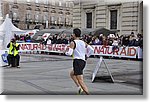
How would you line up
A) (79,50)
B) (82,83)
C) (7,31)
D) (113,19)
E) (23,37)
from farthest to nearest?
(113,19) < (23,37) < (7,31) < (82,83) < (79,50)

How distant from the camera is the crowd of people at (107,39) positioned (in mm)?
7109

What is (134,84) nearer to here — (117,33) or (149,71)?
(149,71)

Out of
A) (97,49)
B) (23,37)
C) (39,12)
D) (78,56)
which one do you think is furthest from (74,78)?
(39,12)

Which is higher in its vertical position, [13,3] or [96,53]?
[13,3]

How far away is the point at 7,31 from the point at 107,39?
5.41ft

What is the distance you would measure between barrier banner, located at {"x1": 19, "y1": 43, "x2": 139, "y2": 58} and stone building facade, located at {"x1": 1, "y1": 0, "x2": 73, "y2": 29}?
1.12 feet

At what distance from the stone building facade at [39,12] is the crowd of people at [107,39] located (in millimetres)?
228

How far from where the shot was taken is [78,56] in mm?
6699

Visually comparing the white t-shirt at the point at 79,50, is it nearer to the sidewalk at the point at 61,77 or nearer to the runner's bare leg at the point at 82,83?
the runner's bare leg at the point at 82,83

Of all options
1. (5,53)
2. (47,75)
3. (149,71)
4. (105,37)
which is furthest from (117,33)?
(5,53)

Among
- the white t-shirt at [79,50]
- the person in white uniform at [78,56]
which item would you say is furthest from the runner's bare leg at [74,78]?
the white t-shirt at [79,50]

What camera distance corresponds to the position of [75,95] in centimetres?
694

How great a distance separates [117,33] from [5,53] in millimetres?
1888

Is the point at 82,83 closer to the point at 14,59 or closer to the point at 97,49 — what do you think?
the point at 97,49
